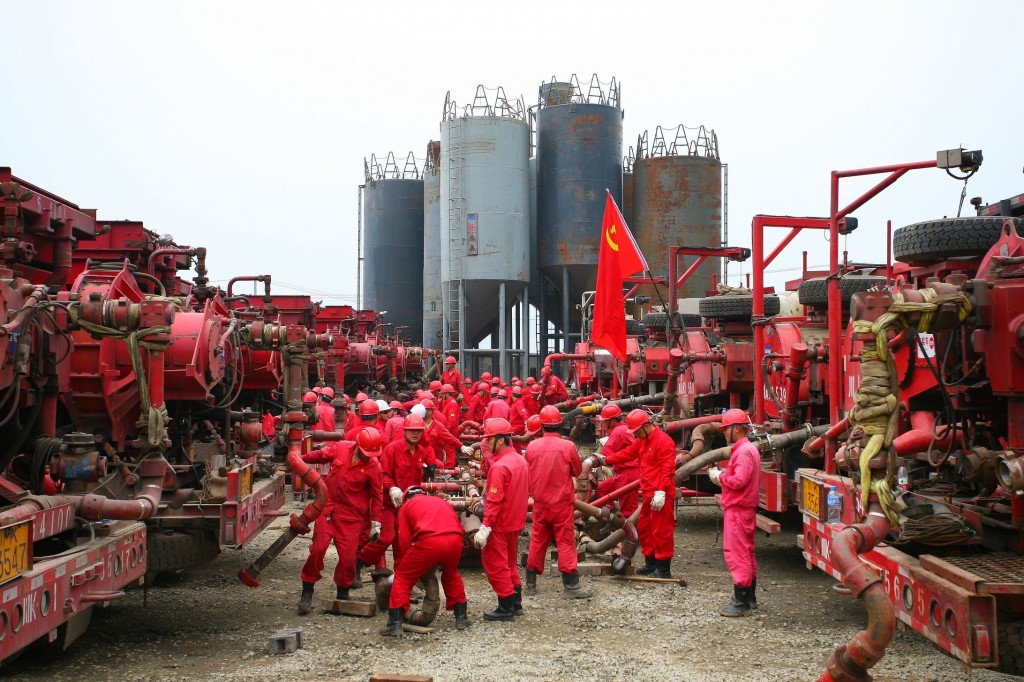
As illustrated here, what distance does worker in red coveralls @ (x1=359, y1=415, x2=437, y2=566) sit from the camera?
7.66 m

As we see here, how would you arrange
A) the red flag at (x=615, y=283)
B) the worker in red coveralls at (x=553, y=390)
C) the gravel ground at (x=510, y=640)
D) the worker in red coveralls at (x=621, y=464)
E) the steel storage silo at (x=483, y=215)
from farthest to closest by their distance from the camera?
1. the steel storage silo at (x=483, y=215)
2. the worker in red coveralls at (x=553, y=390)
3. the red flag at (x=615, y=283)
4. the worker in red coveralls at (x=621, y=464)
5. the gravel ground at (x=510, y=640)

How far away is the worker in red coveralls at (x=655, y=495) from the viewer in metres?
8.73

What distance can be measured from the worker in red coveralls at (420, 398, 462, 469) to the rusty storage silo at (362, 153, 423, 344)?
20466mm

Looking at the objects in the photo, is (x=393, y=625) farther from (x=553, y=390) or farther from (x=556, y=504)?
(x=553, y=390)

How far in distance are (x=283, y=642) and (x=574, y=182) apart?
25.2m

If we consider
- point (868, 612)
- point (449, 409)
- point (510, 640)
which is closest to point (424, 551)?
point (510, 640)

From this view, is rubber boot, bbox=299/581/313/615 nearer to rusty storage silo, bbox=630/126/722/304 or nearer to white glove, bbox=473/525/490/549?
white glove, bbox=473/525/490/549

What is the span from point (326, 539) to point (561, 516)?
1963mm

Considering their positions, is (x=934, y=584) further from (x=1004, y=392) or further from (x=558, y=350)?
(x=558, y=350)

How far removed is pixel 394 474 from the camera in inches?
306

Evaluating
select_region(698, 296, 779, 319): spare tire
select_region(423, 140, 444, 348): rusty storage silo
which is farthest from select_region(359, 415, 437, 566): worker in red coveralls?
select_region(423, 140, 444, 348): rusty storage silo

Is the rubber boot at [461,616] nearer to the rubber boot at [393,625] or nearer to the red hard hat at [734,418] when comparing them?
the rubber boot at [393,625]

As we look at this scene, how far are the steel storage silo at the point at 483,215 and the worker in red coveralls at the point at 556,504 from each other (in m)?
21.2

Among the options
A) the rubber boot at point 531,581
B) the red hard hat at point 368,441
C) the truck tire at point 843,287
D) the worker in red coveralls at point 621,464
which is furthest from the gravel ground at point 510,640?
the truck tire at point 843,287
